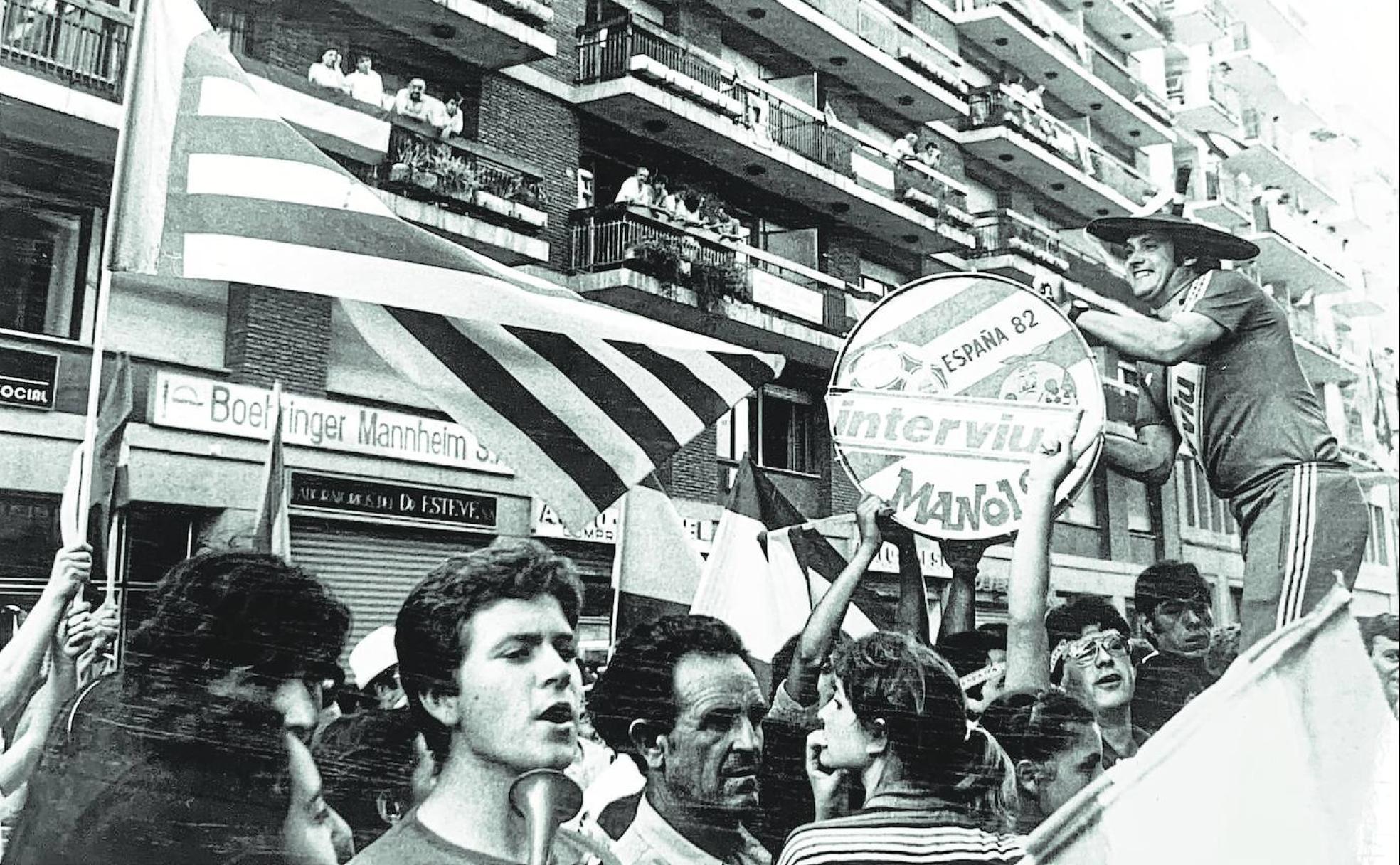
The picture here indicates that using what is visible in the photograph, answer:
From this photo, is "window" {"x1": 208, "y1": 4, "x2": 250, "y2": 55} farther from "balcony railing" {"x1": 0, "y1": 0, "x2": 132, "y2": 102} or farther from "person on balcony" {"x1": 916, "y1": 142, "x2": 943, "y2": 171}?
"person on balcony" {"x1": 916, "y1": 142, "x2": 943, "y2": 171}

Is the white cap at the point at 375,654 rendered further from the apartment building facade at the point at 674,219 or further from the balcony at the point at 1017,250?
the balcony at the point at 1017,250

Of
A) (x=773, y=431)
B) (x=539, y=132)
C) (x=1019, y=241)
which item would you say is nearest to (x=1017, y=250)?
(x=1019, y=241)

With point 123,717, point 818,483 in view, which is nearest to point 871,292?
point 818,483

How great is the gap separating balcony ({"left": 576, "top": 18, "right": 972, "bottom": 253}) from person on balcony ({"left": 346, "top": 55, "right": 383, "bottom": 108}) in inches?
10.7

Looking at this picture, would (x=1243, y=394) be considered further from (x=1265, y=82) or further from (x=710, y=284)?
(x=710, y=284)

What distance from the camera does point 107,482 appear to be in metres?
1.21

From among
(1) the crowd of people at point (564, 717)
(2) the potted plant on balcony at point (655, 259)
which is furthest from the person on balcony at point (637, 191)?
(1) the crowd of people at point (564, 717)

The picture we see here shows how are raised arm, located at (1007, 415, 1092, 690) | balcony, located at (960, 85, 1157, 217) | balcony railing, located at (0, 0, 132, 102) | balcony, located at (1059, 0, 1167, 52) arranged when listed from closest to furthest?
balcony railing, located at (0, 0, 132, 102), raised arm, located at (1007, 415, 1092, 690), balcony, located at (960, 85, 1157, 217), balcony, located at (1059, 0, 1167, 52)

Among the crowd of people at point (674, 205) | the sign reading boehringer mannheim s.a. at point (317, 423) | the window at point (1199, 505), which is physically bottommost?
the window at point (1199, 505)

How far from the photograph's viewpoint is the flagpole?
3.70 feet

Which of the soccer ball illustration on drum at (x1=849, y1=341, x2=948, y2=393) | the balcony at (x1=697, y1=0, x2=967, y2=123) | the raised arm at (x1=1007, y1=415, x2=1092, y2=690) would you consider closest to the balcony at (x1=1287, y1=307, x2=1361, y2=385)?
the raised arm at (x1=1007, y1=415, x2=1092, y2=690)

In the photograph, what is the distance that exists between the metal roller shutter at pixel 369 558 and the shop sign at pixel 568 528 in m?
0.06

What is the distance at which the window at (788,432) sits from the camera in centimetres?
151

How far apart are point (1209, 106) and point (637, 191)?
91 cm
